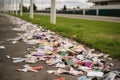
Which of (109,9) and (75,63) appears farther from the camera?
(109,9)

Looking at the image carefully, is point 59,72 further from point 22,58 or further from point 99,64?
point 22,58

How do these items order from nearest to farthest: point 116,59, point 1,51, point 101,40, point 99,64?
1. point 99,64
2. point 116,59
3. point 1,51
4. point 101,40

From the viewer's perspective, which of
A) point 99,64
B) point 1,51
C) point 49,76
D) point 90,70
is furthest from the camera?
point 1,51

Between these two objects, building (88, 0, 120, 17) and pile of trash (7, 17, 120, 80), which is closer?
pile of trash (7, 17, 120, 80)

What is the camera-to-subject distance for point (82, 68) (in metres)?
Result: 7.31

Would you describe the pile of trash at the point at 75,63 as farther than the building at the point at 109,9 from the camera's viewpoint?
No

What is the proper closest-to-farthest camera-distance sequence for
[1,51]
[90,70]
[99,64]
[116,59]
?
[90,70], [99,64], [116,59], [1,51]

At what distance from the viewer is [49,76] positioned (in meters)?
6.61

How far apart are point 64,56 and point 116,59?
4.82ft

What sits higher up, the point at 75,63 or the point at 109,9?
the point at 109,9

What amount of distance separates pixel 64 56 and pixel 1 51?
2.26 metres

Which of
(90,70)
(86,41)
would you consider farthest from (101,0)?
(90,70)

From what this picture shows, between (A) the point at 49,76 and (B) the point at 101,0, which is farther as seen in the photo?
(B) the point at 101,0

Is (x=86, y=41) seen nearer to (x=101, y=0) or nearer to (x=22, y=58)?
(x=22, y=58)
